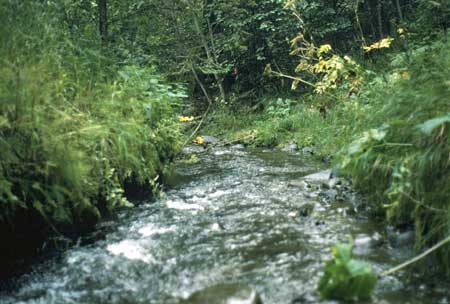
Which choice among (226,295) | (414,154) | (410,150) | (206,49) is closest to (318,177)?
(410,150)

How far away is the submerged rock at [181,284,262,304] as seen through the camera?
1956 mm

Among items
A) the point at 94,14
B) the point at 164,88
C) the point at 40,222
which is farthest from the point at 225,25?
the point at 40,222

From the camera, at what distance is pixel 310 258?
99.3 inches

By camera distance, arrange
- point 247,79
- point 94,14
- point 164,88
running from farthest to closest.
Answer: point 247,79, point 94,14, point 164,88

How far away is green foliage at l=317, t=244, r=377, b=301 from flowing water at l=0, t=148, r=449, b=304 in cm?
7

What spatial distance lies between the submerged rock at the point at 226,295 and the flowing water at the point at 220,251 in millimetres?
81

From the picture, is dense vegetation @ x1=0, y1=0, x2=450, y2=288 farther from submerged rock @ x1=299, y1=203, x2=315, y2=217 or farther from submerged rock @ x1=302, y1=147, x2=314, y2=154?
submerged rock @ x1=299, y1=203, x2=315, y2=217

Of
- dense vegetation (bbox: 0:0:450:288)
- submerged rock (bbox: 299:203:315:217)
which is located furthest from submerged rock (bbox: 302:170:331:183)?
submerged rock (bbox: 299:203:315:217)

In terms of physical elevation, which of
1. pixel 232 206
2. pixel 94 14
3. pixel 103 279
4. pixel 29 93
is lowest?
pixel 232 206

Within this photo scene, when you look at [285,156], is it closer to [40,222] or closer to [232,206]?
[232,206]

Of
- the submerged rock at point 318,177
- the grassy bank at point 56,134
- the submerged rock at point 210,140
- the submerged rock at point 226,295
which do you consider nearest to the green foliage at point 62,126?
the grassy bank at point 56,134

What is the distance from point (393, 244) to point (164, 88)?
309 cm

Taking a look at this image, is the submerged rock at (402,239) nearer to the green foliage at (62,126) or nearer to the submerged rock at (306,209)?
the submerged rock at (306,209)

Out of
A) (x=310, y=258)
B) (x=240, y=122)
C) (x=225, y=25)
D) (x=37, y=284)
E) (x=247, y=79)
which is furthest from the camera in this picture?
(x=247, y=79)
